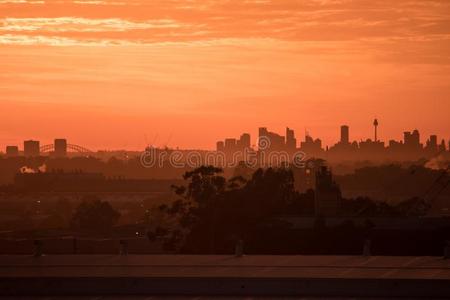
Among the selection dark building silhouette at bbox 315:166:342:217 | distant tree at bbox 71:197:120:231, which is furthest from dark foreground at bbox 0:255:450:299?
distant tree at bbox 71:197:120:231

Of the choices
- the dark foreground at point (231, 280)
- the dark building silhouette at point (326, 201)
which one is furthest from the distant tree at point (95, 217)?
the dark foreground at point (231, 280)

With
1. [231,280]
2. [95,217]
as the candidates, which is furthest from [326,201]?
[231,280]

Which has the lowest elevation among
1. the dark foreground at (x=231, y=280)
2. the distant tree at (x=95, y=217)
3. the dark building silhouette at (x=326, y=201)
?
the distant tree at (x=95, y=217)

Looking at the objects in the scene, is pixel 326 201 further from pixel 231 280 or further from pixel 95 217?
pixel 231 280

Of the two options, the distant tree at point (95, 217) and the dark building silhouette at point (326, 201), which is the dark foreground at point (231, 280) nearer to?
the dark building silhouette at point (326, 201)

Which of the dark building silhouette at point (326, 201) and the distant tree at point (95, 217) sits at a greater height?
the dark building silhouette at point (326, 201)

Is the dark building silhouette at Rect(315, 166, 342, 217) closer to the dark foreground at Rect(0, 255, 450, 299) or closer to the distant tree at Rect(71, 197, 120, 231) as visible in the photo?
the distant tree at Rect(71, 197, 120, 231)

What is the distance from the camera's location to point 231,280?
25.6m

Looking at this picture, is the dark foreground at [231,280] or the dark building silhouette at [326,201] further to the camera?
the dark building silhouette at [326,201]

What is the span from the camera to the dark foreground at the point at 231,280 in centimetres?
2516

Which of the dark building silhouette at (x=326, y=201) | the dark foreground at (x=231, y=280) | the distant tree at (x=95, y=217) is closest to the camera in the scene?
the dark foreground at (x=231, y=280)

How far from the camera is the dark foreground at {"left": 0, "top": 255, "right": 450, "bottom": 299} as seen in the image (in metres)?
25.2

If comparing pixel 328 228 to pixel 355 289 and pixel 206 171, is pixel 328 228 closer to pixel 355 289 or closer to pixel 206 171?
pixel 206 171

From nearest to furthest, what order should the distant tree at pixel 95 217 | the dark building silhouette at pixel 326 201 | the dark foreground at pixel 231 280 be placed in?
the dark foreground at pixel 231 280, the dark building silhouette at pixel 326 201, the distant tree at pixel 95 217
